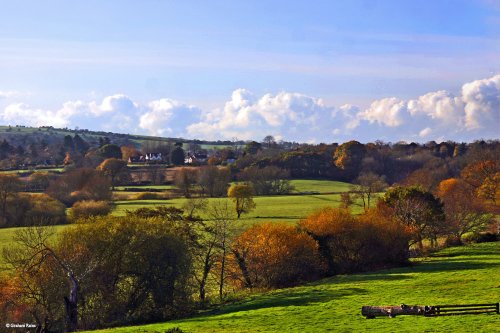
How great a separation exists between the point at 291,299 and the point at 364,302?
7.31 meters

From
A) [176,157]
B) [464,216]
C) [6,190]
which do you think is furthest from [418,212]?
[176,157]

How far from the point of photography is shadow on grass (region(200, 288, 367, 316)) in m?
43.0

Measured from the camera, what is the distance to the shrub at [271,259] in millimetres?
56719

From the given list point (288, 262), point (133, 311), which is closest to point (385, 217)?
point (288, 262)

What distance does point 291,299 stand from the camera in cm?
4491

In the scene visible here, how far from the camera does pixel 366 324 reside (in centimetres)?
3303

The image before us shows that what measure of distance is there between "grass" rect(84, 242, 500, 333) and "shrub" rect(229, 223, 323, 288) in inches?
152

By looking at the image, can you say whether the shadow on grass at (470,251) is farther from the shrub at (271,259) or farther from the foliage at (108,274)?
the foliage at (108,274)

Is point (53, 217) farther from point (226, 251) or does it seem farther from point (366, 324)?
point (366, 324)

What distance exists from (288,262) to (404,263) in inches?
549

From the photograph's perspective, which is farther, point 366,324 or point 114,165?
point 114,165

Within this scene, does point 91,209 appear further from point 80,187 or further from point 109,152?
point 109,152

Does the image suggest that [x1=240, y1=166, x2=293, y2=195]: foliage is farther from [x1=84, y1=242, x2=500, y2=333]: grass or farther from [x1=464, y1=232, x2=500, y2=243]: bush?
[x1=84, y1=242, x2=500, y2=333]: grass

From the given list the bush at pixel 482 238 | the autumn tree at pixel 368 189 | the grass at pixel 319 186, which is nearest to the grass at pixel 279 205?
the autumn tree at pixel 368 189
